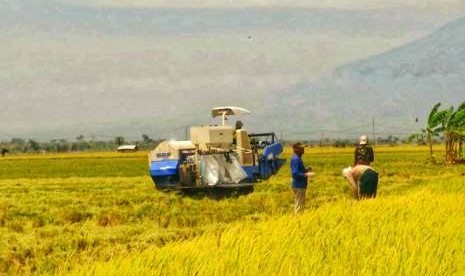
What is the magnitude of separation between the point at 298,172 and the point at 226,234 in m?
6.46

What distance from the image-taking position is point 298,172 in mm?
15023

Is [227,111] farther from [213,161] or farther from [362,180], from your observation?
[362,180]

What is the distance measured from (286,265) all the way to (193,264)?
74 centimetres

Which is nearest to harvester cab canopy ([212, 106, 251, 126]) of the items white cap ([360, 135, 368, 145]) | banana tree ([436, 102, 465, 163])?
white cap ([360, 135, 368, 145])

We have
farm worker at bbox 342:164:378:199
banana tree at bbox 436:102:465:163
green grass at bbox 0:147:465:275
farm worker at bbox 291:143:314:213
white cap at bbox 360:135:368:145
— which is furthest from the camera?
banana tree at bbox 436:102:465:163

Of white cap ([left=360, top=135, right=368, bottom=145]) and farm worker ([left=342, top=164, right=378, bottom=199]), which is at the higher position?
white cap ([left=360, top=135, right=368, bottom=145])

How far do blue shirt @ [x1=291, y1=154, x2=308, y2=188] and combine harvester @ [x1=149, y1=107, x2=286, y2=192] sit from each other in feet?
26.0

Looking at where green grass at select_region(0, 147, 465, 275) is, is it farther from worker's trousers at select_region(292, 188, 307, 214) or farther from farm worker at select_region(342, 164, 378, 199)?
farm worker at select_region(342, 164, 378, 199)

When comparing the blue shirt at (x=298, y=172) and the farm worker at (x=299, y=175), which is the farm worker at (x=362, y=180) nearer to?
the farm worker at (x=299, y=175)

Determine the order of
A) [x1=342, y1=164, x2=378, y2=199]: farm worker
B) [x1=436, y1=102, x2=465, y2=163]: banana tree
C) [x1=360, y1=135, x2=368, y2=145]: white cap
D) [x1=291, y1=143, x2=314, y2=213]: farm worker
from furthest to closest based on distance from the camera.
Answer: [x1=436, y1=102, x2=465, y2=163]: banana tree → [x1=360, y1=135, x2=368, y2=145]: white cap → [x1=342, y1=164, x2=378, y2=199]: farm worker → [x1=291, y1=143, x2=314, y2=213]: farm worker

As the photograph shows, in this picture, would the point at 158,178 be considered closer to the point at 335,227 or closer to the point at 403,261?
the point at 335,227

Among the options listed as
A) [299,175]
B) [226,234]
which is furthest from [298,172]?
[226,234]

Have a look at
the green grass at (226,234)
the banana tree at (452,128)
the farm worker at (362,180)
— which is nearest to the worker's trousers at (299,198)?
the green grass at (226,234)

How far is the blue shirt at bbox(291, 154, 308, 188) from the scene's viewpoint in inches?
588
